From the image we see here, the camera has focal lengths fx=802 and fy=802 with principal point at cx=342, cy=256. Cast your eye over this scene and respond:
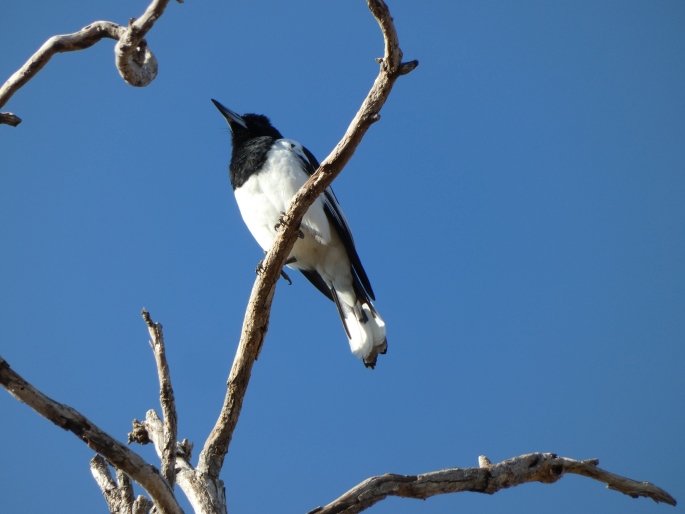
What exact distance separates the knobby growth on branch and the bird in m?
1.60

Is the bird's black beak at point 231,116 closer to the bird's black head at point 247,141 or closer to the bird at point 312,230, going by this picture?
the bird's black head at point 247,141

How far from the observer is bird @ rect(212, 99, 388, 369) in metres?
5.98

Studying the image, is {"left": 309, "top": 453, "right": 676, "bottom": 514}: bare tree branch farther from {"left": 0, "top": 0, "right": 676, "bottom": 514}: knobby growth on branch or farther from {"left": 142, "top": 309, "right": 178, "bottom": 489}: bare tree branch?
{"left": 142, "top": 309, "right": 178, "bottom": 489}: bare tree branch

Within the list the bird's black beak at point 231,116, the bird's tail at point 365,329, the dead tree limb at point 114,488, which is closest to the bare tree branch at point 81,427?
the dead tree limb at point 114,488

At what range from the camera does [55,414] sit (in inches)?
124

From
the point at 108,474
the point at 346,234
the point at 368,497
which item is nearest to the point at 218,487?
the point at 108,474

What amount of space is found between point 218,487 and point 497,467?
1.40 meters

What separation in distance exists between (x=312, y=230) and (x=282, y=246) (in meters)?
1.73

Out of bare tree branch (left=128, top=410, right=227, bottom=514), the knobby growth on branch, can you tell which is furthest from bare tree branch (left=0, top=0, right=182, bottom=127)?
bare tree branch (left=128, top=410, right=227, bottom=514)

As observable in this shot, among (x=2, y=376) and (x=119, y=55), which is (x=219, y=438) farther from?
(x=119, y=55)

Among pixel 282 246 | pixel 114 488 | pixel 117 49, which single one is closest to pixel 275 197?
pixel 282 246

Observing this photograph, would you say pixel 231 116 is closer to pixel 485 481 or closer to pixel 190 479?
pixel 190 479

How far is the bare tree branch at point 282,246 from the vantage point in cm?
382

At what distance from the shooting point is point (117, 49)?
→ 3090mm
